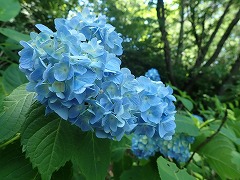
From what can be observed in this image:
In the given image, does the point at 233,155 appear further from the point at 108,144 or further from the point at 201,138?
the point at 108,144

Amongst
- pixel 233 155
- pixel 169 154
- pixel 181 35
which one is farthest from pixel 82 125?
Answer: pixel 181 35

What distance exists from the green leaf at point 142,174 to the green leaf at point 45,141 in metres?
0.58

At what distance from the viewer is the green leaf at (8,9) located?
163 centimetres

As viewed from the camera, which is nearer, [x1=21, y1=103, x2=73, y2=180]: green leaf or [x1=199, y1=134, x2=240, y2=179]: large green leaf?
[x1=21, y1=103, x2=73, y2=180]: green leaf

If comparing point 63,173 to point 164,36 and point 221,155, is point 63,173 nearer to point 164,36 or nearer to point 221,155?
point 221,155

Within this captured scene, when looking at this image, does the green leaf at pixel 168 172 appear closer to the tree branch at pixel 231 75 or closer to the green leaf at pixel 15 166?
the green leaf at pixel 15 166

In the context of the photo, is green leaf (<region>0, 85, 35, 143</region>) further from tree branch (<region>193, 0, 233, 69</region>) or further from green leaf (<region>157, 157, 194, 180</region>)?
tree branch (<region>193, 0, 233, 69</region>)

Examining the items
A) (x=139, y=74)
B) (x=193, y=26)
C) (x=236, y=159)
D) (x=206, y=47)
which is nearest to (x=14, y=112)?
(x=236, y=159)

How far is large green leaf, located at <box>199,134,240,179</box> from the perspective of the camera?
4.42ft

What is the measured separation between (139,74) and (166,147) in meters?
2.52

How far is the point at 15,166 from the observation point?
86 cm

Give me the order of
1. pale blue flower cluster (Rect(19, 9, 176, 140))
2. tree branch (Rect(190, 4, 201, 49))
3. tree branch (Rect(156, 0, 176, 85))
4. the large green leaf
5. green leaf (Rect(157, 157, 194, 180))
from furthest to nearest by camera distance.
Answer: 1. tree branch (Rect(190, 4, 201, 49))
2. tree branch (Rect(156, 0, 176, 85))
3. the large green leaf
4. green leaf (Rect(157, 157, 194, 180))
5. pale blue flower cluster (Rect(19, 9, 176, 140))

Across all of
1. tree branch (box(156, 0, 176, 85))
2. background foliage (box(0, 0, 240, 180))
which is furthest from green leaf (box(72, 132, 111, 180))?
tree branch (box(156, 0, 176, 85))

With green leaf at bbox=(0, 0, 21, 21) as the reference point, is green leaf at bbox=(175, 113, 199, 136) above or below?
below
